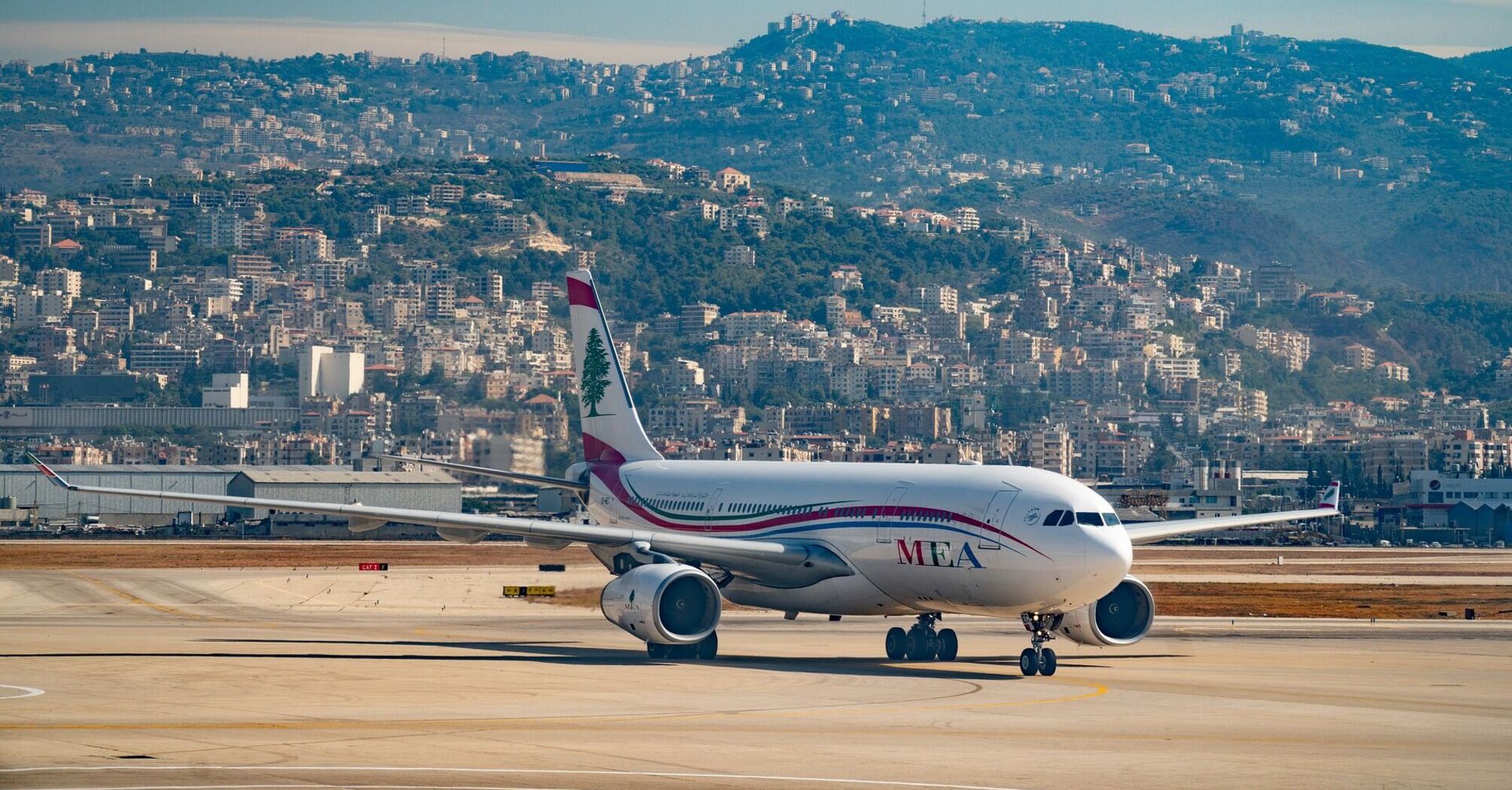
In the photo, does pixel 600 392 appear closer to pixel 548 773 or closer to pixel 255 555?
pixel 548 773

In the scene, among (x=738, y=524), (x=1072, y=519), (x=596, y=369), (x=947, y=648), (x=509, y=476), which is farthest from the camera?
(x=596, y=369)

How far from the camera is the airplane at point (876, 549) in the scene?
40.3 meters

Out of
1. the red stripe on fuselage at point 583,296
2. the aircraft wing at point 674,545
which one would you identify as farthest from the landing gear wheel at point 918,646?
the red stripe on fuselage at point 583,296

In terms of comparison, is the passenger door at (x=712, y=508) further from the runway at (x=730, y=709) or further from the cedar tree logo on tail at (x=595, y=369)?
the cedar tree logo on tail at (x=595, y=369)

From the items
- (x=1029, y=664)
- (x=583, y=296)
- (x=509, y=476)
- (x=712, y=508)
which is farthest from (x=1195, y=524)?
(x=583, y=296)

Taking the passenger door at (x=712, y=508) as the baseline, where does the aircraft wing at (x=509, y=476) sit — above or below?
above

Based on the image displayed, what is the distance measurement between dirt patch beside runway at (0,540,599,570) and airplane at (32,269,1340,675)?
44.0 m

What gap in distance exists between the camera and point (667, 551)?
44.9m

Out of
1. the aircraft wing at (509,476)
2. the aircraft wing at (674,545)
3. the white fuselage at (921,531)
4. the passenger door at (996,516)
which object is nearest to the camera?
the white fuselage at (921,531)

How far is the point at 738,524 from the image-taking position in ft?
158

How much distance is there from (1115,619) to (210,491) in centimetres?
13141

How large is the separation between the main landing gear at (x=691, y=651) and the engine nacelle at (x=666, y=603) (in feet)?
1.39

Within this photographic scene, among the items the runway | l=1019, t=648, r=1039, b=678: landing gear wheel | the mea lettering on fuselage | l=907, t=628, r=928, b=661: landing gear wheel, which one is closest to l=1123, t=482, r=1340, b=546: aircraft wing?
the runway

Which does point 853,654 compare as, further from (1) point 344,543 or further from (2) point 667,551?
(1) point 344,543
